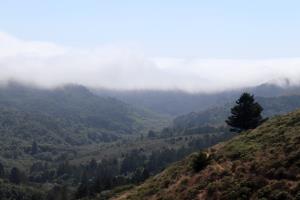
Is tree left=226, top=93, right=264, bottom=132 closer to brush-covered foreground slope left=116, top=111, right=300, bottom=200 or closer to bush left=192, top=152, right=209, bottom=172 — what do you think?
brush-covered foreground slope left=116, top=111, right=300, bottom=200

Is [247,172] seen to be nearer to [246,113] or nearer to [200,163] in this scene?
[200,163]

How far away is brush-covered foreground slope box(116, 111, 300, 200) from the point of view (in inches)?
1873

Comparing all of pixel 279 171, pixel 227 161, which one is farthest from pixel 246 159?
pixel 279 171

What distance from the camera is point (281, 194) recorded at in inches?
1734

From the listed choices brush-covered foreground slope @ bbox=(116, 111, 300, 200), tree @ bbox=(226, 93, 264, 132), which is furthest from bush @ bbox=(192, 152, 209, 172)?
tree @ bbox=(226, 93, 264, 132)

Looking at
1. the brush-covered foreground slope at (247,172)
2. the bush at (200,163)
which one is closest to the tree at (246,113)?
the brush-covered foreground slope at (247,172)

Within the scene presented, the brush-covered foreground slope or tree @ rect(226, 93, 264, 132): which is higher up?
tree @ rect(226, 93, 264, 132)

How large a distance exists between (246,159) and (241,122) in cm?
3843

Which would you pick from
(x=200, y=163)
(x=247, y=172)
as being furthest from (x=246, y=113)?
(x=247, y=172)

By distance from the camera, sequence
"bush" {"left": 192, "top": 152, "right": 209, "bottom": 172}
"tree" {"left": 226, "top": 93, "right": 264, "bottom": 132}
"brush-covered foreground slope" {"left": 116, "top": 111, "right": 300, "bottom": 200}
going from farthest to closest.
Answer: "tree" {"left": 226, "top": 93, "right": 264, "bottom": 132} < "bush" {"left": 192, "top": 152, "right": 209, "bottom": 172} < "brush-covered foreground slope" {"left": 116, "top": 111, "right": 300, "bottom": 200}

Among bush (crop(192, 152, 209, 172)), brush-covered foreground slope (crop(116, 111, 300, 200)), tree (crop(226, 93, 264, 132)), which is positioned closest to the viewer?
brush-covered foreground slope (crop(116, 111, 300, 200))

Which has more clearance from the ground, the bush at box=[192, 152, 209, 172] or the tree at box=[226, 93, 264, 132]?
the tree at box=[226, 93, 264, 132]

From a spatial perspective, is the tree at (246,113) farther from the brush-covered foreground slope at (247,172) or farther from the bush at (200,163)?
the bush at (200,163)

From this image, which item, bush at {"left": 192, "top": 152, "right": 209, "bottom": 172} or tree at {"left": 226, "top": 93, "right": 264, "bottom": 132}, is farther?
tree at {"left": 226, "top": 93, "right": 264, "bottom": 132}
